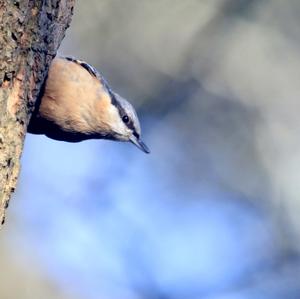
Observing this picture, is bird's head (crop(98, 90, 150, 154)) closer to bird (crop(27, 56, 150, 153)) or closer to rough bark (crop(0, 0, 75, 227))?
bird (crop(27, 56, 150, 153))

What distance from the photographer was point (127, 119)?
3.23 m

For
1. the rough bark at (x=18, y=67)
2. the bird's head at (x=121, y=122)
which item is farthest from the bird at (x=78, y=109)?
the rough bark at (x=18, y=67)

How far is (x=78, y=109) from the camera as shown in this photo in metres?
2.84

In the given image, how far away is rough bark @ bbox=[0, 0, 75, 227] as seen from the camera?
1.93 meters

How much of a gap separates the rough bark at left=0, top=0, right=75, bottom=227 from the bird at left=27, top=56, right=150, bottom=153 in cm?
48

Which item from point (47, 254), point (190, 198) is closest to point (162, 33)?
point (190, 198)

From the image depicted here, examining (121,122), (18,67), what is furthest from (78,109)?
(18,67)

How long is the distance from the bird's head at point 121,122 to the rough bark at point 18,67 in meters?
0.96

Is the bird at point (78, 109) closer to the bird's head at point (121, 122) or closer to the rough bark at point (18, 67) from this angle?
the bird's head at point (121, 122)

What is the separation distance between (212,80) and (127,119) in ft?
7.62

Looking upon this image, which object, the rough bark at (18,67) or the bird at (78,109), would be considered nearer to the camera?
the rough bark at (18,67)

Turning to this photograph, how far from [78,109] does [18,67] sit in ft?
2.82

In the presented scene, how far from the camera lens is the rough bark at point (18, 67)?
1.93m

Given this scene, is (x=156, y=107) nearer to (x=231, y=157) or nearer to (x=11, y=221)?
(x=231, y=157)
